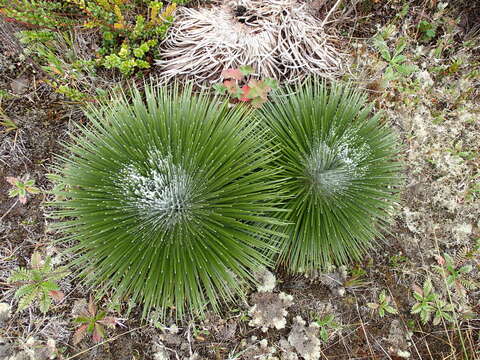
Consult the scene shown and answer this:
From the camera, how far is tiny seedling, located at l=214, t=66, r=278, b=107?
2475 millimetres

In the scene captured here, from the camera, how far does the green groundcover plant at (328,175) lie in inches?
88.0

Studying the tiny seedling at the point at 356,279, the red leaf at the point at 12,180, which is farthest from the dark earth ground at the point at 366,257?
the red leaf at the point at 12,180

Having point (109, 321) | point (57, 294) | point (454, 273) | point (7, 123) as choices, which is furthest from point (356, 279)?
point (7, 123)

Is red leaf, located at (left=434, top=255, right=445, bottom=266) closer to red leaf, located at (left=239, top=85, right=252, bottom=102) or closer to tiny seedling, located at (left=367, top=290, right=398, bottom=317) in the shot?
tiny seedling, located at (left=367, top=290, right=398, bottom=317)

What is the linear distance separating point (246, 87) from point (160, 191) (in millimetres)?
946

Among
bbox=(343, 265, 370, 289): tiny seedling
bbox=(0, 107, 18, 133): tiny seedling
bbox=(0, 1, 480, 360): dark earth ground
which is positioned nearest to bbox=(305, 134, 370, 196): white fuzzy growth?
bbox=(0, 1, 480, 360): dark earth ground

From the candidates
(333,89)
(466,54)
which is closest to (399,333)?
(333,89)

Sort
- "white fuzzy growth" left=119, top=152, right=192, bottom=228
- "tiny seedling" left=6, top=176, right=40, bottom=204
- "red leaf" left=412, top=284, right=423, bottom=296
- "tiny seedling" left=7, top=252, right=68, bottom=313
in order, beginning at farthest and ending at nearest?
"red leaf" left=412, top=284, right=423, bottom=296 → "tiny seedling" left=6, top=176, right=40, bottom=204 → "tiny seedling" left=7, top=252, right=68, bottom=313 → "white fuzzy growth" left=119, top=152, right=192, bottom=228

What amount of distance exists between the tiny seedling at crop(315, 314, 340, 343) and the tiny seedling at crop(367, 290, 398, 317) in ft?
0.97

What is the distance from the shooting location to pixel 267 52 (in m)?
2.83

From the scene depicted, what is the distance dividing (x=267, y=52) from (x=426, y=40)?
5.26ft

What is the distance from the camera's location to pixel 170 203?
2066 millimetres

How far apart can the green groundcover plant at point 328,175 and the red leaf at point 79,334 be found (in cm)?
147

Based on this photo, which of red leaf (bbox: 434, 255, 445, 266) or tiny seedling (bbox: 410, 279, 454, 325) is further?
red leaf (bbox: 434, 255, 445, 266)
